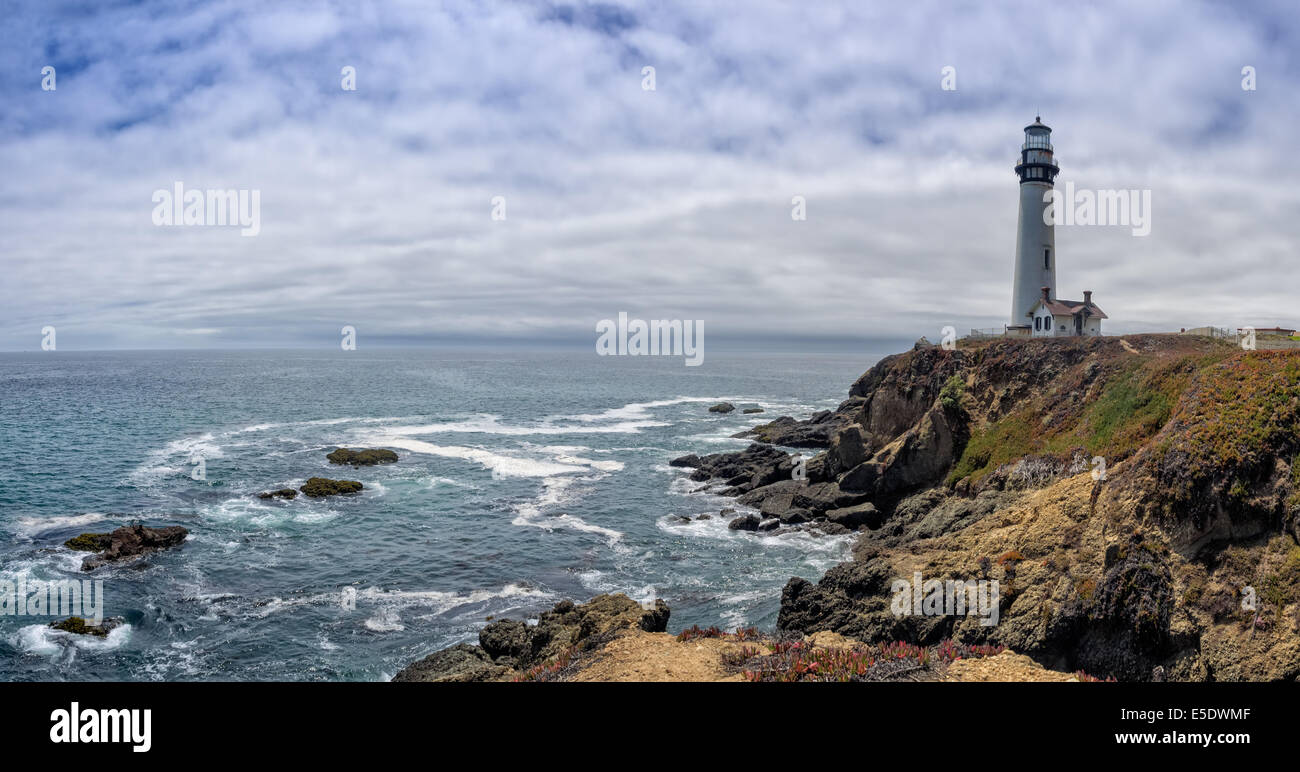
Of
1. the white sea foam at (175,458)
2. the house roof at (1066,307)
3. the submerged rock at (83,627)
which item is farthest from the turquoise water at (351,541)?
the house roof at (1066,307)

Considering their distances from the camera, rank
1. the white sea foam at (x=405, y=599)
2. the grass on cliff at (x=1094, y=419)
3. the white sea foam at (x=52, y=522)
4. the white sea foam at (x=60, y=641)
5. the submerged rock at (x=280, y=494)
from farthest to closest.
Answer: the submerged rock at (x=280, y=494) < the white sea foam at (x=52, y=522) < the white sea foam at (x=405, y=599) < the grass on cliff at (x=1094, y=419) < the white sea foam at (x=60, y=641)

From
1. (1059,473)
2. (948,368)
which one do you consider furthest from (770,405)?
(1059,473)

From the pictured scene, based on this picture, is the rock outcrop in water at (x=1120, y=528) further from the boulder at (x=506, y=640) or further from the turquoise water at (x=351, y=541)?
the boulder at (x=506, y=640)

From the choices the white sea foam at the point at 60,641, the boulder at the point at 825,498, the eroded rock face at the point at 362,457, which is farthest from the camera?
the eroded rock face at the point at 362,457

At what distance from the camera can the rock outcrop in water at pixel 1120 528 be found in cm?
1802

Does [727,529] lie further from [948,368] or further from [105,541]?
[105,541]

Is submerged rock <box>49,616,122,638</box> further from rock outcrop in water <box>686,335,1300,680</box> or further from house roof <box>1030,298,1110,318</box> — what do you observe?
house roof <box>1030,298,1110,318</box>

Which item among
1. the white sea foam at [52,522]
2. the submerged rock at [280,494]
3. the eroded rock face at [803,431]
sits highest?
the eroded rock face at [803,431]

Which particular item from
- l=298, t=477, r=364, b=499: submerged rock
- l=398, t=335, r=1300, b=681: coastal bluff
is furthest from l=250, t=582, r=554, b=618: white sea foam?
l=298, t=477, r=364, b=499: submerged rock

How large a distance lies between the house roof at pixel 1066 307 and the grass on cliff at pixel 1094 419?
17029 millimetres

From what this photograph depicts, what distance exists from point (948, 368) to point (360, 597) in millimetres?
38550

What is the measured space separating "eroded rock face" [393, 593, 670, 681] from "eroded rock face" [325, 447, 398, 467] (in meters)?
38.6

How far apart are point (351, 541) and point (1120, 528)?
36309 mm

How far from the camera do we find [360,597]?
30.2m
